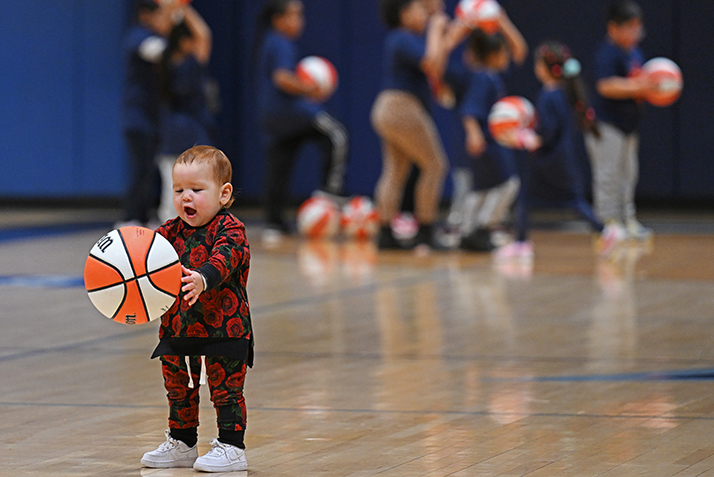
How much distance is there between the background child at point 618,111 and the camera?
1173cm

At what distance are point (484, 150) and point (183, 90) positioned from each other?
2999 millimetres

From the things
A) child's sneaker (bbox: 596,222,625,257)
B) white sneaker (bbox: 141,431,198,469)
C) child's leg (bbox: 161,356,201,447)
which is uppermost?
child's leg (bbox: 161,356,201,447)

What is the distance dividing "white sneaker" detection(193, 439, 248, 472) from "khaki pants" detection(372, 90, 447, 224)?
7295mm

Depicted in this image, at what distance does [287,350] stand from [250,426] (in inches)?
68.8

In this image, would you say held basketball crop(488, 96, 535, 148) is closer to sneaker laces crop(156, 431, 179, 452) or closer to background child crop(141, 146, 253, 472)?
background child crop(141, 146, 253, 472)

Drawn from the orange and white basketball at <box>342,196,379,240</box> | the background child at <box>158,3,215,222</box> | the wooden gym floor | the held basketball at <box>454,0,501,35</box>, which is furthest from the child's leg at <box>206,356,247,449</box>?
the orange and white basketball at <box>342,196,379,240</box>

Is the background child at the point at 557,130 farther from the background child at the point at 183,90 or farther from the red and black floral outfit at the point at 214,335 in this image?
the red and black floral outfit at the point at 214,335

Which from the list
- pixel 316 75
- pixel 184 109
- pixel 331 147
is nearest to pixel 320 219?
pixel 331 147

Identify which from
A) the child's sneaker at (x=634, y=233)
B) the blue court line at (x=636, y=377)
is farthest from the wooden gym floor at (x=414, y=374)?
the child's sneaker at (x=634, y=233)

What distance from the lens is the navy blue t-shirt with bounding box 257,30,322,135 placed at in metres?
12.4

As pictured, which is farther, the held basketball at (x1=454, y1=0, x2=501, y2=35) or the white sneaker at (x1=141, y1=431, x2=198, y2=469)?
the held basketball at (x1=454, y1=0, x2=501, y2=35)

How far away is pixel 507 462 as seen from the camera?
12.8ft

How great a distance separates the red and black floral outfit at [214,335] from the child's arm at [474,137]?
7037mm

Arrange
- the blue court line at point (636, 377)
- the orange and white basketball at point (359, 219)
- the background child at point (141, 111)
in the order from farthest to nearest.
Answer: the orange and white basketball at point (359, 219)
the background child at point (141, 111)
the blue court line at point (636, 377)
